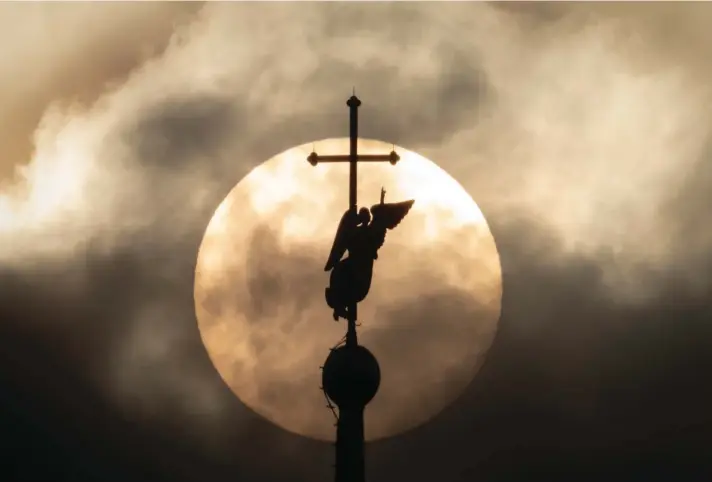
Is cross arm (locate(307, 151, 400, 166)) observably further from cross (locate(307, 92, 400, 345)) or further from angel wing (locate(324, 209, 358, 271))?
angel wing (locate(324, 209, 358, 271))

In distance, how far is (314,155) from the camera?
24625mm

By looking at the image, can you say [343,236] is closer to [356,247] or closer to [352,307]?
[356,247]

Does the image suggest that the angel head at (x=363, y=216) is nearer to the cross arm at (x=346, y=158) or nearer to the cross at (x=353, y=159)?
the cross at (x=353, y=159)

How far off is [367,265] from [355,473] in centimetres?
542

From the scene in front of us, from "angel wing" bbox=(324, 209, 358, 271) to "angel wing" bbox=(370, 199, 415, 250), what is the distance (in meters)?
0.51

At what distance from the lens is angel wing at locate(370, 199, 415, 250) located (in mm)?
24359

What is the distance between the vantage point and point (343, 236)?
79.6ft

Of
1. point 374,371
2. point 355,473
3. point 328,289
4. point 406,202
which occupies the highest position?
point 406,202

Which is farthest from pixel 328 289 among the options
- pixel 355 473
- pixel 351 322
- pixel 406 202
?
pixel 355 473

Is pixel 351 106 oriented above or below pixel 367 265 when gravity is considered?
above

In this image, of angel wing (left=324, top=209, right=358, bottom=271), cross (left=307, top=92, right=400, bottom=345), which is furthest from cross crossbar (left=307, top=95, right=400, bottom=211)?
angel wing (left=324, top=209, right=358, bottom=271)

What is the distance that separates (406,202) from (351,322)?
3.41 meters

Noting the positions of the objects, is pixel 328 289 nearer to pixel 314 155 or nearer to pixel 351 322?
pixel 351 322

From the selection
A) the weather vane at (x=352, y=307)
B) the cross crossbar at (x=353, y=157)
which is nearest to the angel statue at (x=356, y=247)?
the weather vane at (x=352, y=307)
